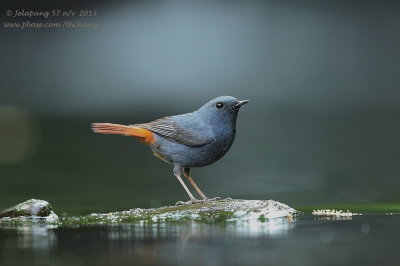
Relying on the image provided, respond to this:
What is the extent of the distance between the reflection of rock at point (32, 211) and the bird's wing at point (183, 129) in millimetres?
1246

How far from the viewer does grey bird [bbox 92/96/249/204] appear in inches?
263

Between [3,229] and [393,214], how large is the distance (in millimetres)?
3481

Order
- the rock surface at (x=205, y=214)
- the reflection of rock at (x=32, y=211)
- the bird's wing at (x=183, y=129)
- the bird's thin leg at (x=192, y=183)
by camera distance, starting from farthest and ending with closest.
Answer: the bird's thin leg at (x=192, y=183)
the bird's wing at (x=183, y=129)
the reflection of rock at (x=32, y=211)
the rock surface at (x=205, y=214)

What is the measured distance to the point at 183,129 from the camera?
687cm

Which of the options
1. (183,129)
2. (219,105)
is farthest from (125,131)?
(219,105)

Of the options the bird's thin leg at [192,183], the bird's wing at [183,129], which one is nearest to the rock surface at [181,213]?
the bird's thin leg at [192,183]

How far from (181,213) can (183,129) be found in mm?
1023

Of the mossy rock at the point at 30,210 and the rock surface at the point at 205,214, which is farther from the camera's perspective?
the mossy rock at the point at 30,210

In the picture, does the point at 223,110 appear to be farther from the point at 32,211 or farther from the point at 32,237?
the point at 32,237

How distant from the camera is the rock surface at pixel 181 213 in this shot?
19.8ft

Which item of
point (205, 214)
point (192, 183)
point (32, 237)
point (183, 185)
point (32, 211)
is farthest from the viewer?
point (192, 183)

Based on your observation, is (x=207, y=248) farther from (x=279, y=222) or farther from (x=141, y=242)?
(x=279, y=222)

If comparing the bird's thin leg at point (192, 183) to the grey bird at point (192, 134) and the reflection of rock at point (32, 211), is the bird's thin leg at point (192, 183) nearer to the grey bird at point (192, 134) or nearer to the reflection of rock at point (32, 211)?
the grey bird at point (192, 134)

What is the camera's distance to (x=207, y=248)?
14.6ft
